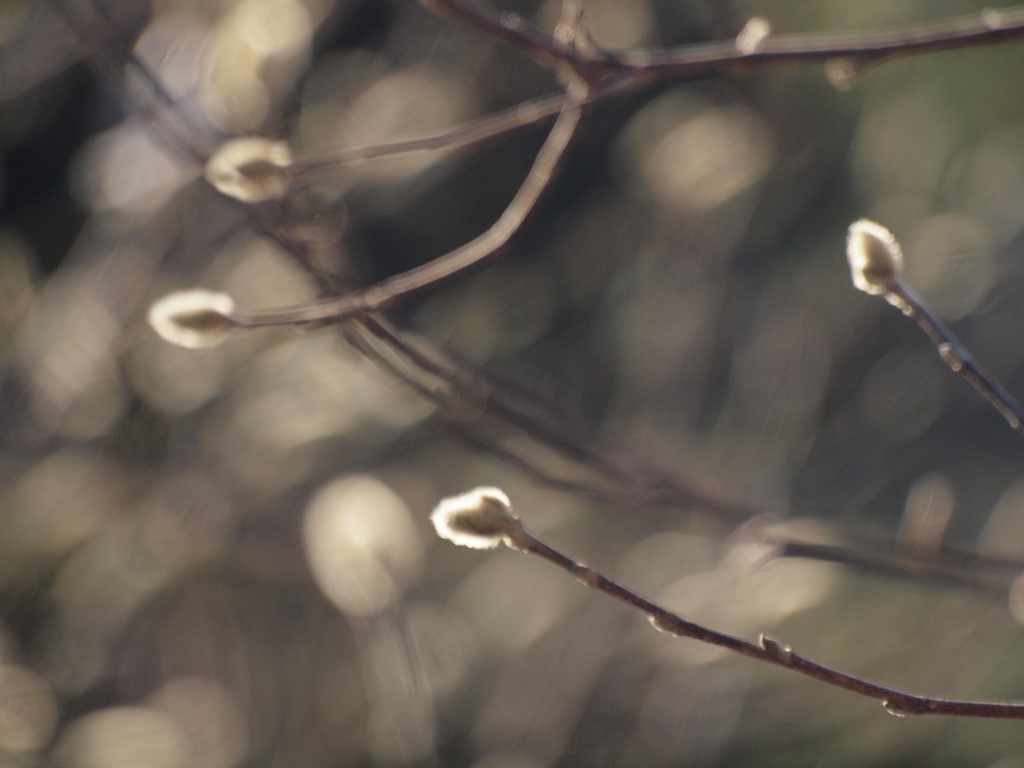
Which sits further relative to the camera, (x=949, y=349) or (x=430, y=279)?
(x=430, y=279)

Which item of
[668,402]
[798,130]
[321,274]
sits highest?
[798,130]

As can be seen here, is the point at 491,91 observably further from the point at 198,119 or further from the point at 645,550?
the point at 645,550

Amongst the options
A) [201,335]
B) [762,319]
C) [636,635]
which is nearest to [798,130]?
[762,319]

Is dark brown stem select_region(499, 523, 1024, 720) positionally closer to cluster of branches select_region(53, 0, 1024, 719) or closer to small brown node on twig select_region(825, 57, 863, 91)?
cluster of branches select_region(53, 0, 1024, 719)

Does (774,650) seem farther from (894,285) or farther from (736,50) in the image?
(736,50)

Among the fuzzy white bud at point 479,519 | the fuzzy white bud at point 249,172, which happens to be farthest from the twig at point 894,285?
the fuzzy white bud at point 249,172

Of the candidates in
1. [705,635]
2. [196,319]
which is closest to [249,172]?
[196,319]

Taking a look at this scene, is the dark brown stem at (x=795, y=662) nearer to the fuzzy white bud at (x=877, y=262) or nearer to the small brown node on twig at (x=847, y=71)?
the fuzzy white bud at (x=877, y=262)
